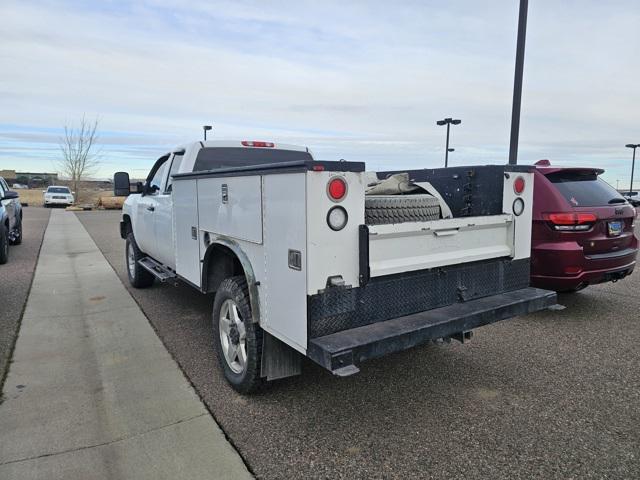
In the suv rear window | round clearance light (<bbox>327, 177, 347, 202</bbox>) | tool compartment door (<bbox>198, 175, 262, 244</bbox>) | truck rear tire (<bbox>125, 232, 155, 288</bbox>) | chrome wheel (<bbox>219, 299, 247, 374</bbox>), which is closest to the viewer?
round clearance light (<bbox>327, 177, 347, 202</bbox>)

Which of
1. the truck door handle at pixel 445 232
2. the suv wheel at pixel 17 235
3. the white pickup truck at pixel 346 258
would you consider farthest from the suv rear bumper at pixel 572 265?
the suv wheel at pixel 17 235

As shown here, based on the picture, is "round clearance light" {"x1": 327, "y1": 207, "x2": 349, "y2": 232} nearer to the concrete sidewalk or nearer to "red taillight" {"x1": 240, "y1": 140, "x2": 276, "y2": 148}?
the concrete sidewalk

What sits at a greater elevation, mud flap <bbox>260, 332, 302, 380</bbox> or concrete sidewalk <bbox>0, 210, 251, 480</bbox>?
mud flap <bbox>260, 332, 302, 380</bbox>

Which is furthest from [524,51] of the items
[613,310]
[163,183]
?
[163,183]

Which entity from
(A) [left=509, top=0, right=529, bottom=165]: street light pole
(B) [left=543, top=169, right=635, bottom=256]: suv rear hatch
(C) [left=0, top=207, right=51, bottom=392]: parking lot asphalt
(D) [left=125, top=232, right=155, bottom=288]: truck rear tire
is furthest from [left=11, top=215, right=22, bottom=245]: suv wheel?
(B) [left=543, top=169, right=635, bottom=256]: suv rear hatch

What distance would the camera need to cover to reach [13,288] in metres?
7.43

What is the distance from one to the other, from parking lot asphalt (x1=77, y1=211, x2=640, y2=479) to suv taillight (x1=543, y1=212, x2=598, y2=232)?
111cm

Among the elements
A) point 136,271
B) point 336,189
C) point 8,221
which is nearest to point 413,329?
point 336,189

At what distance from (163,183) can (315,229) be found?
144 inches

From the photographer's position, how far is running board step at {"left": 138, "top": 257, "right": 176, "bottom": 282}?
5.54m

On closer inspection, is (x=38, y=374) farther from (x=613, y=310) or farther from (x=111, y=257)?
(x=111, y=257)

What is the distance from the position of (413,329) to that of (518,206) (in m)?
1.58

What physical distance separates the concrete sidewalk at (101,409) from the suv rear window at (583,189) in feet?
14.9

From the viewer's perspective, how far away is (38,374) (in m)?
4.19
